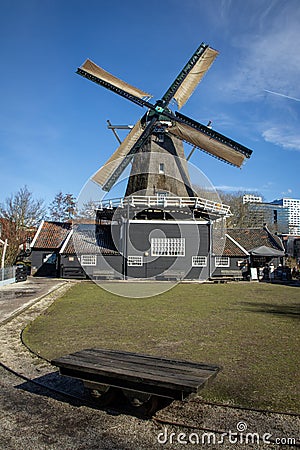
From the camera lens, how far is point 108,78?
1041 inches

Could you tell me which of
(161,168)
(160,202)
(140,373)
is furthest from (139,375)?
(161,168)

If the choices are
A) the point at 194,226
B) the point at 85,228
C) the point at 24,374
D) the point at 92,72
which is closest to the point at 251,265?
the point at 194,226

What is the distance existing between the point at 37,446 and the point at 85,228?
2846cm

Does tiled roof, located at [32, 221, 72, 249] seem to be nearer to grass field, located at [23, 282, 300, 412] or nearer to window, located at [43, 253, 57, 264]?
window, located at [43, 253, 57, 264]

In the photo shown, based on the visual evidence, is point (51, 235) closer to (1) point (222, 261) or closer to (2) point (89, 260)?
(2) point (89, 260)

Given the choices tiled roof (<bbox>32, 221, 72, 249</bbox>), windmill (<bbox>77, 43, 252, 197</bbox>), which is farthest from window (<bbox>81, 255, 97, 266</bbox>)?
windmill (<bbox>77, 43, 252, 197</bbox>)

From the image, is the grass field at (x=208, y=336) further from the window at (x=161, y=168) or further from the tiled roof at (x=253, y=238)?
the tiled roof at (x=253, y=238)

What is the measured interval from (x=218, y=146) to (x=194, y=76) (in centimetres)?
564

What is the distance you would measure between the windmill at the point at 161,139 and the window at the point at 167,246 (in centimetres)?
350

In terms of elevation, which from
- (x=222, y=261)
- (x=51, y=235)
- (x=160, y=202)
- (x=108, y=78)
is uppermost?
(x=108, y=78)

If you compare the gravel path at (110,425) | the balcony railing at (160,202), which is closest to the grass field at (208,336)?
the gravel path at (110,425)

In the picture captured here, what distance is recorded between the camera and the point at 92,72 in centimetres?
2617

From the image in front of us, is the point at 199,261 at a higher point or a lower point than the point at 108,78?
lower

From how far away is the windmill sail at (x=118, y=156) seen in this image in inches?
1075
